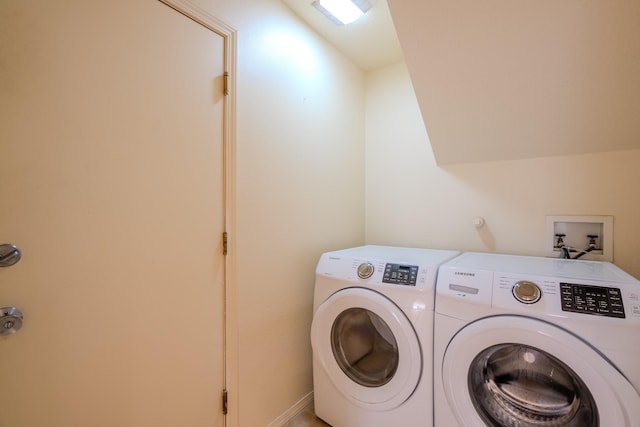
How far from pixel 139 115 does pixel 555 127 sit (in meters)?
1.94

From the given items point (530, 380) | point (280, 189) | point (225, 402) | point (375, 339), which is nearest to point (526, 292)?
point (530, 380)

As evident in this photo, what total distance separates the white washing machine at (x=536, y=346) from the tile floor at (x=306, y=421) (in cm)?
74

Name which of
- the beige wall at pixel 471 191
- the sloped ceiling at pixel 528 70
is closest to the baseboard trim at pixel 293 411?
the beige wall at pixel 471 191

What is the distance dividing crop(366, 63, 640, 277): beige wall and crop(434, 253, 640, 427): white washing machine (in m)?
0.42

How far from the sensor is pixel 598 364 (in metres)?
0.84

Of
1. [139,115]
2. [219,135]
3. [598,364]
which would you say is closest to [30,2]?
[139,115]

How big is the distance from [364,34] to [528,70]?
1028 millimetres

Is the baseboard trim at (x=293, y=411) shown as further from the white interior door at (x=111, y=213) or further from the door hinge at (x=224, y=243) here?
the door hinge at (x=224, y=243)

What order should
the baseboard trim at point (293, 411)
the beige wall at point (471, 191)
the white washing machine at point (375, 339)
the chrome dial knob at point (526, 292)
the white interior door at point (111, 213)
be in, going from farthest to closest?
the baseboard trim at point (293, 411) → the beige wall at point (471, 191) → the white washing machine at point (375, 339) → the chrome dial knob at point (526, 292) → the white interior door at point (111, 213)

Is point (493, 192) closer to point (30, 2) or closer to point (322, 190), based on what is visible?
point (322, 190)

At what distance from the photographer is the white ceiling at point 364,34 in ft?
5.36

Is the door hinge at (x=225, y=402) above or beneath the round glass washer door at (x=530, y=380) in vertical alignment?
beneath

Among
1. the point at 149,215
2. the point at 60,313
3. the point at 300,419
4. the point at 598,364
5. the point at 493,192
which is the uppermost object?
the point at 493,192

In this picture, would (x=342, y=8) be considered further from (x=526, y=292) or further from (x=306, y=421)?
(x=306, y=421)
